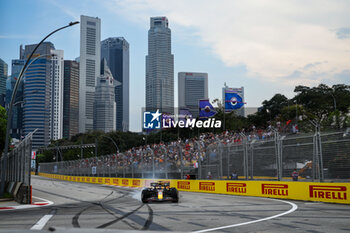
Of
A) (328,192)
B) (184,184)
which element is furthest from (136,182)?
(328,192)

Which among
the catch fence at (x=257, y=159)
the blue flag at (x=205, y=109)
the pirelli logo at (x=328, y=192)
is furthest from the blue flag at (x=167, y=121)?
the pirelli logo at (x=328, y=192)

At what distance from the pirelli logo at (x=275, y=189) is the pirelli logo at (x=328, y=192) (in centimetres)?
179

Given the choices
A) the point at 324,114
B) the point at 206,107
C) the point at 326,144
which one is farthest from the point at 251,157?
the point at 324,114

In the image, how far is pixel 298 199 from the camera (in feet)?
58.4

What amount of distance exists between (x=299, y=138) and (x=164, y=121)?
55030 mm

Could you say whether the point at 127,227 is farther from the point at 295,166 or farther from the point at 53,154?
the point at 53,154

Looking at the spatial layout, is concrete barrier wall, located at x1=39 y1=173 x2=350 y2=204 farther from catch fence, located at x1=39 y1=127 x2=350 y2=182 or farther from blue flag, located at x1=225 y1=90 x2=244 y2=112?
blue flag, located at x1=225 y1=90 x2=244 y2=112

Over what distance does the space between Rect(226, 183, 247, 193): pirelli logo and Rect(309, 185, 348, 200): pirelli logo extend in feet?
17.7

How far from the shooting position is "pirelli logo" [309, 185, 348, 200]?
15.3 metres

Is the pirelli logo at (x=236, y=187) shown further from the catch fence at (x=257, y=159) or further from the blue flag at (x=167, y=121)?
the blue flag at (x=167, y=121)

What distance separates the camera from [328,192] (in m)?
16.0

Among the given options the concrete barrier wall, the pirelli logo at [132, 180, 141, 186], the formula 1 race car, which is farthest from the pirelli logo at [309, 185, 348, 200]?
the pirelli logo at [132, 180, 141, 186]

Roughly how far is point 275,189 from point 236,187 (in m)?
3.66

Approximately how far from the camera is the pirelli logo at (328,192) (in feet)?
50.4
